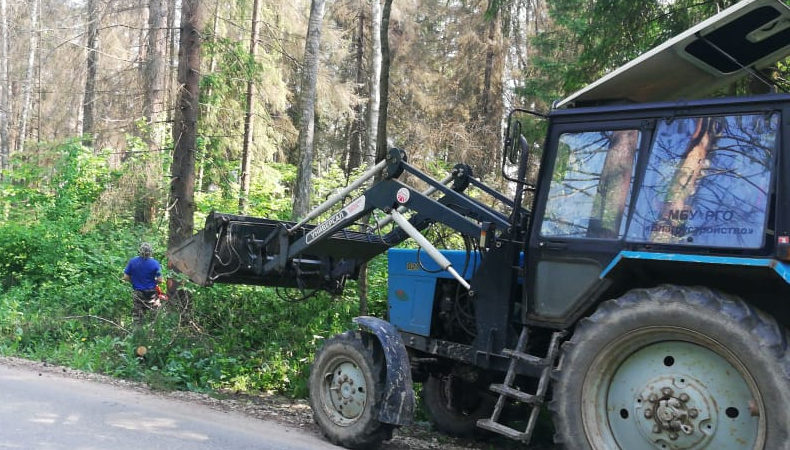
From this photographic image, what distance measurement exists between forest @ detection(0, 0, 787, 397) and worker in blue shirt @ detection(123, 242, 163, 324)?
0.44 m

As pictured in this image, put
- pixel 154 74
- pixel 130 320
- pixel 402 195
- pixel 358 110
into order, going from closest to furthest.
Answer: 1. pixel 402 195
2. pixel 130 320
3. pixel 154 74
4. pixel 358 110

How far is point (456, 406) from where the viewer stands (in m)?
7.77

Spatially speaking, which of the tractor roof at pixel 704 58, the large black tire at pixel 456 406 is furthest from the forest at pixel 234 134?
the tractor roof at pixel 704 58

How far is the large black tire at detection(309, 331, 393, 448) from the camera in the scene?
6.41m

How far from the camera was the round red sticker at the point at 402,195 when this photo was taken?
665 cm

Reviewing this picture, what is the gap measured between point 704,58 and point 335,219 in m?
3.67

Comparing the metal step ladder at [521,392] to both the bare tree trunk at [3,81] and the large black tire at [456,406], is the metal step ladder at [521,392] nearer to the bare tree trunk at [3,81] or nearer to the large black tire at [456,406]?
the large black tire at [456,406]

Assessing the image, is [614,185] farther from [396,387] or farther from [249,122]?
[249,122]

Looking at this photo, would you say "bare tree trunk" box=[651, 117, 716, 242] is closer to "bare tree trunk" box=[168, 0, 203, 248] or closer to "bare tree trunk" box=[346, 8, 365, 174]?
"bare tree trunk" box=[168, 0, 203, 248]

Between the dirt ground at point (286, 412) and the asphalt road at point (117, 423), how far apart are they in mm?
301

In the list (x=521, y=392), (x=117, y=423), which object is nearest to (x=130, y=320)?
(x=117, y=423)

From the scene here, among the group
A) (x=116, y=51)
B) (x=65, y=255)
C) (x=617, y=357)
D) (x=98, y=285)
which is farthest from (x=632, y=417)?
(x=116, y=51)

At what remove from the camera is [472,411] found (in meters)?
7.80

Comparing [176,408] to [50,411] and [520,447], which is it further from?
[520,447]
